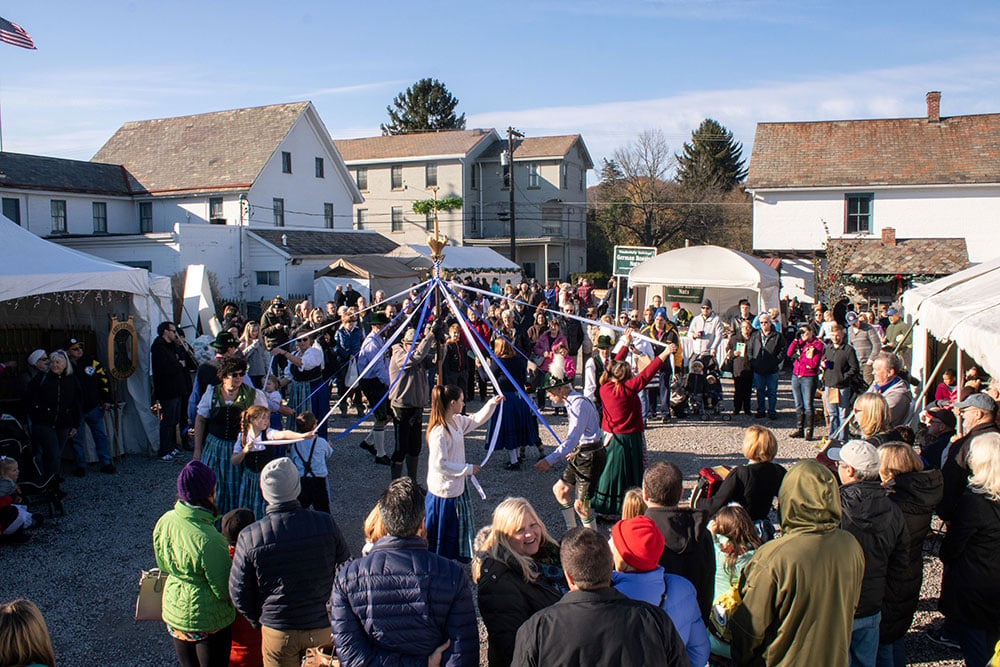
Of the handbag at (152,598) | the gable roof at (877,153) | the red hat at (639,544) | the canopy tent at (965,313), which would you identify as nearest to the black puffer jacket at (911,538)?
the canopy tent at (965,313)

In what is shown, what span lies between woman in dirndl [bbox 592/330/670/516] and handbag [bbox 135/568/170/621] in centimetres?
363

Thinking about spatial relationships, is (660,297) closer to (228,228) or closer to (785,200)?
(785,200)

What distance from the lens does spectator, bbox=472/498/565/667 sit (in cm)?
339

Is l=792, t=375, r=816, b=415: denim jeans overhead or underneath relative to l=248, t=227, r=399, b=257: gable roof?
underneath

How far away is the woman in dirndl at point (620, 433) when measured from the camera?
21.4ft

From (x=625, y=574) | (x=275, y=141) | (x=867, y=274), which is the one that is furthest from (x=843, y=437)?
(x=275, y=141)

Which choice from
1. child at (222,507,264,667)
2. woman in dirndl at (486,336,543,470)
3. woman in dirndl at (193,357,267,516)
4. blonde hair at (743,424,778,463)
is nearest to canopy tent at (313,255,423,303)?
woman in dirndl at (486,336,543,470)

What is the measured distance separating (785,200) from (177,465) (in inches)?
928

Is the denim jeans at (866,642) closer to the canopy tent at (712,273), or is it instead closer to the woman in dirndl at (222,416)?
the woman in dirndl at (222,416)

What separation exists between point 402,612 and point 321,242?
2872cm

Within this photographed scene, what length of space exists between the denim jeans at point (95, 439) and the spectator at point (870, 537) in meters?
8.52

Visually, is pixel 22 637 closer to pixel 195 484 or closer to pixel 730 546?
pixel 195 484

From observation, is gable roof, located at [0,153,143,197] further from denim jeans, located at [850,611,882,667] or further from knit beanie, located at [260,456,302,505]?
denim jeans, located at [850,611,882,667]

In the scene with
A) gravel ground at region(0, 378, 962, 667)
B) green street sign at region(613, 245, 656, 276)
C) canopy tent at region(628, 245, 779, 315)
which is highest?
green street sign at region(613, 245, 656, 276)
